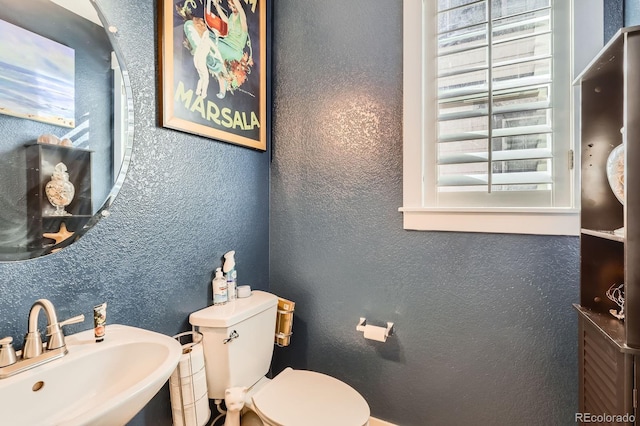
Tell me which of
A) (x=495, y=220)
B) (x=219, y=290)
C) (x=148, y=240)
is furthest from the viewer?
(x=219, y=290)

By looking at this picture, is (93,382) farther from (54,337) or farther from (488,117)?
(488,117)

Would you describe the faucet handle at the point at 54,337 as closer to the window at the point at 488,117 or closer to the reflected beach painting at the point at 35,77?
the reflected beach painting at the point at 35,77

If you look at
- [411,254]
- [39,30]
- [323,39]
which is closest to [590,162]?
[411,254]

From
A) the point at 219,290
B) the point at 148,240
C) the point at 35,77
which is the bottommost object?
the point at 219,290

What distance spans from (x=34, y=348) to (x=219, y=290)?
26.5 inches

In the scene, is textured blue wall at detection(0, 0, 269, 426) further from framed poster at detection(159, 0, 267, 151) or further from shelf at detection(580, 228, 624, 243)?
shelf at detection(580, 228, 624, 243)

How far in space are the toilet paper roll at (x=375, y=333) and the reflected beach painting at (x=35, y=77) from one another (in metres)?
1.40

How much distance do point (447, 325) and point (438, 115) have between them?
955 mm

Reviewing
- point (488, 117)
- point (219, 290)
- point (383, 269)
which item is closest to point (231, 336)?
point (219, 290)

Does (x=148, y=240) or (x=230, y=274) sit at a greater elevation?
(x=148, y=240)

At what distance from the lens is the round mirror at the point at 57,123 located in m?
0.86

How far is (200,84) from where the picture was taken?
4.48 ft

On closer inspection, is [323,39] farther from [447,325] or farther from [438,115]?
[447,325]

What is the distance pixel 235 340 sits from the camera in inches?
50.9
